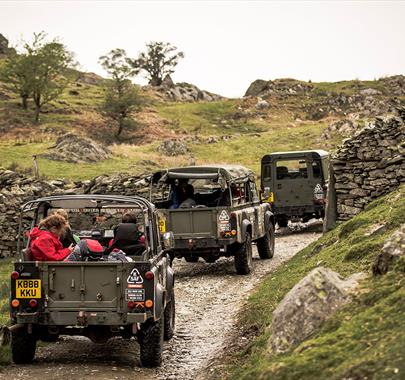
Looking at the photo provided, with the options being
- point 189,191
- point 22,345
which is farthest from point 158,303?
point 189,191

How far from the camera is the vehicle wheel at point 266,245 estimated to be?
760 inches

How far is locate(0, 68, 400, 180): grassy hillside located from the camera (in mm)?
42094

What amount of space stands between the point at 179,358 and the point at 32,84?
61070mm

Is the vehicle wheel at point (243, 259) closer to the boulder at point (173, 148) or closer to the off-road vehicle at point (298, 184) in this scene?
the off-road vehicle at point (298, 184)

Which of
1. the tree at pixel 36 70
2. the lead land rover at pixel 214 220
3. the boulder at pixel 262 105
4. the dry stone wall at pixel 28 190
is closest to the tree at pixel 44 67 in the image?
the tree at pixel 36 70

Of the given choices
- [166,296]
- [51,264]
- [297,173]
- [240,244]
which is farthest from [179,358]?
[297,173]

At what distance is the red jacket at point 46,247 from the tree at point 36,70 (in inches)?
2309

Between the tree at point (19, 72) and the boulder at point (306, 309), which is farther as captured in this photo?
the tree at point (19, 72)

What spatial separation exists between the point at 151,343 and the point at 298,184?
16.3 metres

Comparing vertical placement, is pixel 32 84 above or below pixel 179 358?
above

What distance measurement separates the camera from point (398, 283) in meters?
7.41

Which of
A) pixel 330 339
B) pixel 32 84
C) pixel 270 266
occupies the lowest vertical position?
pixel 270 266

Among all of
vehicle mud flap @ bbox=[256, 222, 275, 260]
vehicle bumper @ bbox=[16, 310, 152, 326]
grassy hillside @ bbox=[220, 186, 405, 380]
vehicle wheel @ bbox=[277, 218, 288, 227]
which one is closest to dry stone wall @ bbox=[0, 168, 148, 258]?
vehicle wheel @ bbox=[277, 218, 288, 227]

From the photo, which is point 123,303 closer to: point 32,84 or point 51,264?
point 51,264
